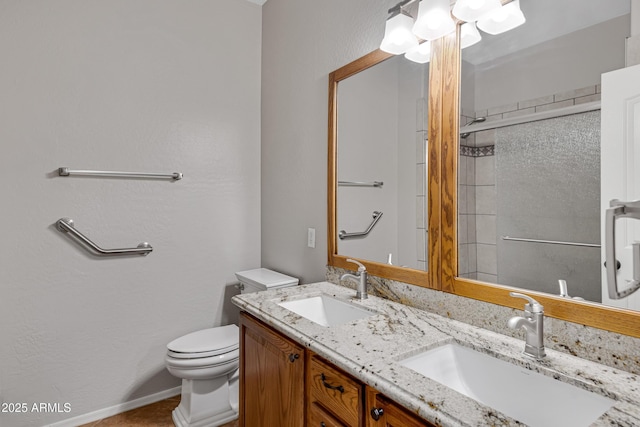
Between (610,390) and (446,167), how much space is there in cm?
76

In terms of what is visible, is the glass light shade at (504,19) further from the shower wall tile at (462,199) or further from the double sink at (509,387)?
the double sink at (509,387)

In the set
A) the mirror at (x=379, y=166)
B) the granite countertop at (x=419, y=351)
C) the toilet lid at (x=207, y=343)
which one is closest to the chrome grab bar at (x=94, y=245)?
the toilet lid at (x=207, y=343)

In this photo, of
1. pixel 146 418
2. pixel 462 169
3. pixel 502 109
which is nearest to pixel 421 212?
pixel 462 169

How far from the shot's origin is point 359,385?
3.04 feet

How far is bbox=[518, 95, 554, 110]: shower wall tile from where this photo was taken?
101cm

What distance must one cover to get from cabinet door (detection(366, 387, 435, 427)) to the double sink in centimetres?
13

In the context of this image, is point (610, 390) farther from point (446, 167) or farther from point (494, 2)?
point (494, 2)

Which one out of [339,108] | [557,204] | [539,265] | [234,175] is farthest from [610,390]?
[234,175]

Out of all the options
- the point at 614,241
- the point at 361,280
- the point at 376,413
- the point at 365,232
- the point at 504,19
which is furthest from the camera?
the point at 365,232

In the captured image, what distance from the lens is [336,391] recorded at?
3.30ft

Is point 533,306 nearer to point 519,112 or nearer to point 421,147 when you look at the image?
point 519,112

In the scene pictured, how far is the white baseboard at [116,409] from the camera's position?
1.95m

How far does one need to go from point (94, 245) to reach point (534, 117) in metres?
2.18

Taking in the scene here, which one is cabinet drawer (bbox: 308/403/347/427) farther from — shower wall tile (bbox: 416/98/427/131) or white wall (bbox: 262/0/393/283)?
shower wall tile (bbox: 416/98/427/131)
